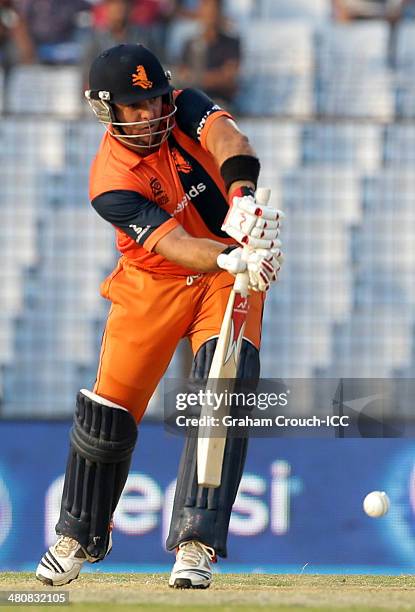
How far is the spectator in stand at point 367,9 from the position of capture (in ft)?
33.0

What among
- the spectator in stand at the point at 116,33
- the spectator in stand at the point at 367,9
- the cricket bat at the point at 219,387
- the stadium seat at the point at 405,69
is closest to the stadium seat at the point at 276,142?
the stadium seat at the point at 405,69

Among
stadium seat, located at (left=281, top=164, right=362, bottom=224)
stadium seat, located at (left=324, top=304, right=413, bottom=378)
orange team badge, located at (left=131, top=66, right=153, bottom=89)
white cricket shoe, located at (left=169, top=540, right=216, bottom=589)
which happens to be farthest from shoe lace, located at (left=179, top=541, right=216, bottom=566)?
stadium seat, located at (left=281, top=164, right=362, bottom=224)

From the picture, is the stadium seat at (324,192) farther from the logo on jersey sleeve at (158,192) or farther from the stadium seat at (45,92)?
the logo on jersey sleeve at (158,192)

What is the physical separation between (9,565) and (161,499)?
2.86 ft

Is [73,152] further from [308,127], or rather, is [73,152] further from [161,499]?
[161,499]

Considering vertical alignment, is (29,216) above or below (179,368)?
above

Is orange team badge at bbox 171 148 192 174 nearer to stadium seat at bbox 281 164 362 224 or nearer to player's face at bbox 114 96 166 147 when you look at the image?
player's face at bbox 114 96 166 147

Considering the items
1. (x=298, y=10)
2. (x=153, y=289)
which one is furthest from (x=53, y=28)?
(x=153, y=289)

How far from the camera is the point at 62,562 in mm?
4520

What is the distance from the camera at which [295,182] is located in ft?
30.7

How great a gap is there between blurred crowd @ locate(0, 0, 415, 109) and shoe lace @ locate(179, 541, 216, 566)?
18.5 feet

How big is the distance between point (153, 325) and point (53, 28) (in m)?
5.97

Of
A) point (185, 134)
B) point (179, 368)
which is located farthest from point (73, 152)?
point (185, 134)

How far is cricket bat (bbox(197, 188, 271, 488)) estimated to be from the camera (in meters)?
4.29
